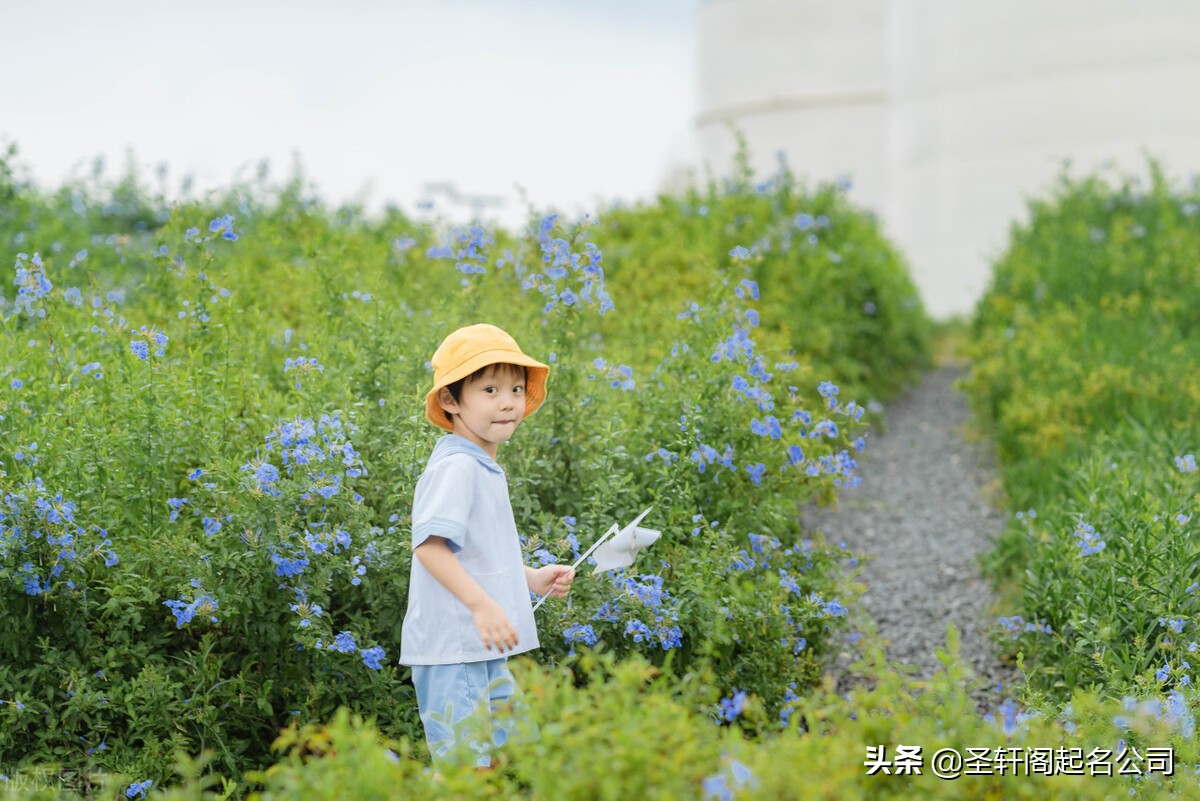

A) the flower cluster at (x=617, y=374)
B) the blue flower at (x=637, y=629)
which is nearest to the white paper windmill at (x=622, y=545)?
the blue flower at (x=637, y=629)

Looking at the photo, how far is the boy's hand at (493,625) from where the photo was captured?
264 centimetres

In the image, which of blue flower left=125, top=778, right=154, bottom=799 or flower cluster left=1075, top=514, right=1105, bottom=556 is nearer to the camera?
blue flower left=125, top=778, right=154, bottom=799

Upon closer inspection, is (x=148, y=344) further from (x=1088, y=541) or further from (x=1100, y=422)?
(x=1100, y=422)

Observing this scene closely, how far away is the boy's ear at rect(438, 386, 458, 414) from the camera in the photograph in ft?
9.58

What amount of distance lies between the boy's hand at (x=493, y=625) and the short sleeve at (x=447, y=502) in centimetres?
15

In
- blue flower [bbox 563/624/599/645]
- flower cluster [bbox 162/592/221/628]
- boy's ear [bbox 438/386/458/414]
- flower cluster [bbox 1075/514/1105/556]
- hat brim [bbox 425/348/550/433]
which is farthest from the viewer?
flower cluster [bbox 1075/514/1105/556]

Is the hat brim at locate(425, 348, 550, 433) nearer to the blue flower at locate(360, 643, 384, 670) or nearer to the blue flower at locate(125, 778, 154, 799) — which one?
the blue flower at locate(360, 643, 384, 670)

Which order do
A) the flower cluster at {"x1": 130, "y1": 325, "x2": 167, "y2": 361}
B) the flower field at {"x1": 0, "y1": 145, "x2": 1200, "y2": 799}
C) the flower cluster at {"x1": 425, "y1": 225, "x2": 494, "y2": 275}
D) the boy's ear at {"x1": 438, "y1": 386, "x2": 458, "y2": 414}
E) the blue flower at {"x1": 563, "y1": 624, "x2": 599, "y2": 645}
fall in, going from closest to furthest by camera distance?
the flower field at {"x1": 0, "y1": 145, "x2": 1200, "y2": 799}
the boy's ear at {"x1": 438, "y1": 386, "x2": 458, "y2": 414}
the blue flower at {"x1": 563, "y1": 624, "x2": 599, "y2": 645}
the flower cluster at {"x1": 130, "y1": 325, "x2": 167, "y2": 361}
the flower cluster at {"x1": 425, "y1": 225, "x2": 494, "y2": 275}

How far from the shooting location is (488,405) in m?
2.87

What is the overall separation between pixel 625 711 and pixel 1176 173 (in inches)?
454

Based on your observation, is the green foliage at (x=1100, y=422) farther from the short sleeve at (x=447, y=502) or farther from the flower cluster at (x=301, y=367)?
the flower cluster at (x=301, y=367)

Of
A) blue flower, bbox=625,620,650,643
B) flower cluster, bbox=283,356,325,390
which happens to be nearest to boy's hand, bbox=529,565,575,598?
blue flower, bbox=625,620,650,643

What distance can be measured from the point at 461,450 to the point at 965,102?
11.8 meters

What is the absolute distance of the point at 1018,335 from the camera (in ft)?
25.1
